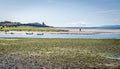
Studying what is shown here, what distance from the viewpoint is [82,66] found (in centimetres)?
2406

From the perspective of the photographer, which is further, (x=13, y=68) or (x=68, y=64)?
(x=68, y=64)

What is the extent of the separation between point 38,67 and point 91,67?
5063 millimetres

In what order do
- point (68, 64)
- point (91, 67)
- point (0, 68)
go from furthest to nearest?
1. point (68, 64)
2. point (91, 67)
3. point (0, 68)

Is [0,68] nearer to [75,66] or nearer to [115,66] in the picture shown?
[75,66]

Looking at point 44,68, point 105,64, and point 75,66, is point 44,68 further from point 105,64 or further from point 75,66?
point 105,64

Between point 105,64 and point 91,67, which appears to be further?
point 105,64

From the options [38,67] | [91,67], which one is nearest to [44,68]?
[38,67]

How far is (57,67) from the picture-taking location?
76.7 ft

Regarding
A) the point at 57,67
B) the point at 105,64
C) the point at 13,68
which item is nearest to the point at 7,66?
the point at 13,68

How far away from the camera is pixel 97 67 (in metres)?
23.6

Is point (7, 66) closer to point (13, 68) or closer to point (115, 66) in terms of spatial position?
point (13, 68)

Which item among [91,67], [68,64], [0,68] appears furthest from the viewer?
[68,64]

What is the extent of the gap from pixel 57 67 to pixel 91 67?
3.26 m

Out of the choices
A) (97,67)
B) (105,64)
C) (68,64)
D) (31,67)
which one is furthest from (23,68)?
(105,64)
